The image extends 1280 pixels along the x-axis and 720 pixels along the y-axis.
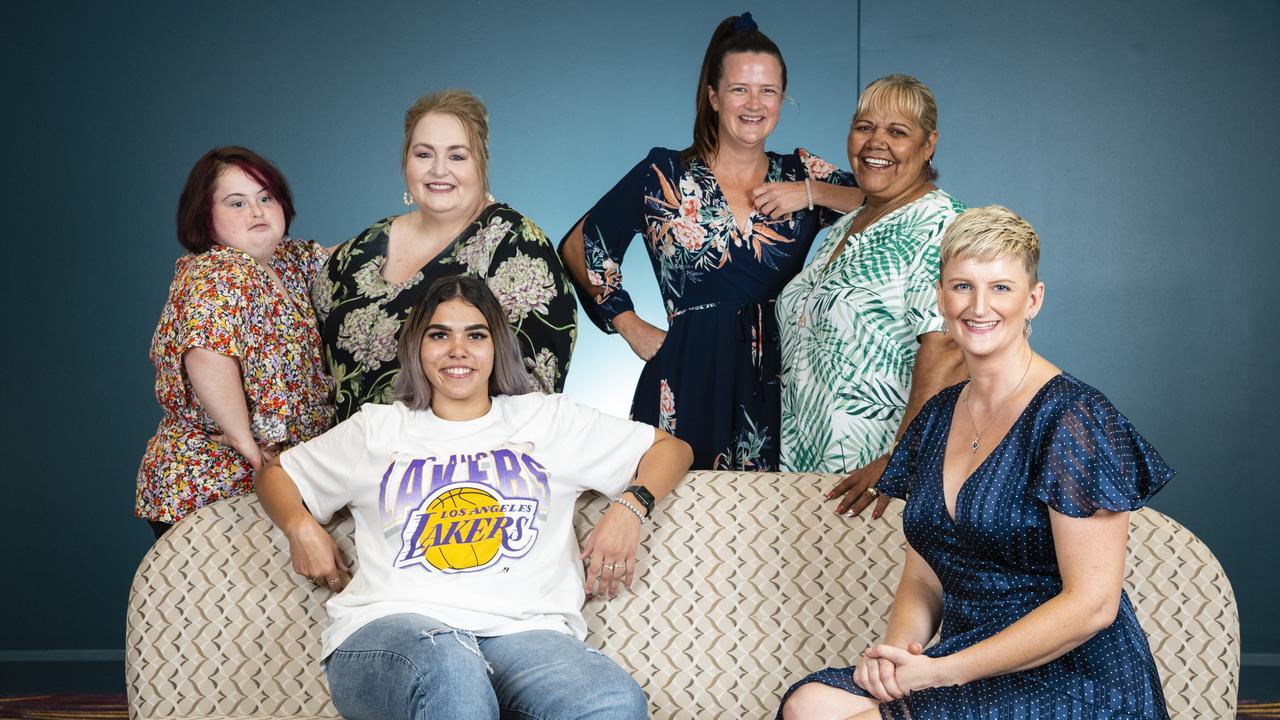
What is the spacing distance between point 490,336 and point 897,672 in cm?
104

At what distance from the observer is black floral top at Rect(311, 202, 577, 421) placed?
2.54 metres

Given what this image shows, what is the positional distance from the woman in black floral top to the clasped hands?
108 centimetres

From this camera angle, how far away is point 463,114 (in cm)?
255

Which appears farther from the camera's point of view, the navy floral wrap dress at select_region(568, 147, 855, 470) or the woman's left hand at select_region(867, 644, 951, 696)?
the navy floral wrap dress at select_region(568, 147, 855, 470)

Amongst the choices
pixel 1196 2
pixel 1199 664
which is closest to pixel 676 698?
pixel 1199 664

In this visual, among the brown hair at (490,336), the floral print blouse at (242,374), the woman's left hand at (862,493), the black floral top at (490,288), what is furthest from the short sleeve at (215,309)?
the woman's left hand at (862,493)

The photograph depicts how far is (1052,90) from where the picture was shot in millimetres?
4633

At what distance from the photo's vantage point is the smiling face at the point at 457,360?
2.28 metres

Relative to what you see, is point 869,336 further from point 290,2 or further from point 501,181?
point 290,2

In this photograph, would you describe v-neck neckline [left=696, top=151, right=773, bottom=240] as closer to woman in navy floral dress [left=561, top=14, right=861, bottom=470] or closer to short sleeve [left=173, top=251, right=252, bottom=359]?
woman in navy floral dress [left=561, top=14, right=861, bottom=470]

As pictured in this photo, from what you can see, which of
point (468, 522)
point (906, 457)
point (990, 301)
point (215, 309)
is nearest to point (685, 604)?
point (468, 522)

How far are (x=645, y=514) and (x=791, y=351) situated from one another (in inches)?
21.3

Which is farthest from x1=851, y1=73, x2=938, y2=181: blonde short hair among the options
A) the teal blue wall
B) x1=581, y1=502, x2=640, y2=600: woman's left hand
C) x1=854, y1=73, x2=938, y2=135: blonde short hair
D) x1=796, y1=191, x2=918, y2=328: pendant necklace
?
the teal blue wall

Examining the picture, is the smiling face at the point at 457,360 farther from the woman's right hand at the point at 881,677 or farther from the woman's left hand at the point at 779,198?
the woman's right hand at the point at 881,677
